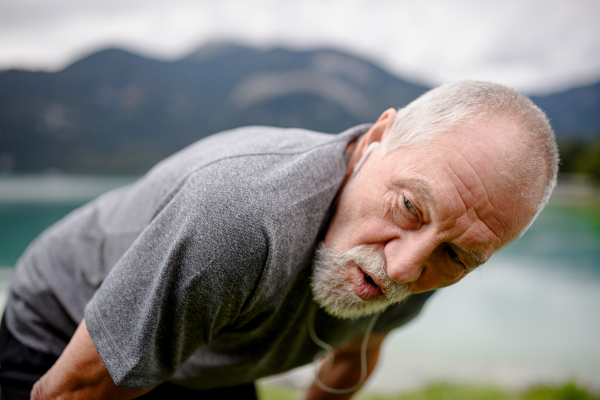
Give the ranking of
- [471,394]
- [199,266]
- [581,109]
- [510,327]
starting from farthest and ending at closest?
[581,109] < [510,327] < [471,394] < [199,266]

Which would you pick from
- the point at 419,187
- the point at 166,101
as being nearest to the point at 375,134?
the point at 419,187

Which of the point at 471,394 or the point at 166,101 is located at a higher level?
the point at 471,394

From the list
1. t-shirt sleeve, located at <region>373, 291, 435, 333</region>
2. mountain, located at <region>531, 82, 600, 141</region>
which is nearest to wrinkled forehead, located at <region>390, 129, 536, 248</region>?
t-shirt sleeve, located at <region>373, 291, 435, 333</region>

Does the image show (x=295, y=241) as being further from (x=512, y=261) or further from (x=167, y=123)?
(x=167, y=123)

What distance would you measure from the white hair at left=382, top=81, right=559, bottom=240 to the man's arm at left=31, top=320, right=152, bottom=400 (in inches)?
52.0

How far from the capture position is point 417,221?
1.43m

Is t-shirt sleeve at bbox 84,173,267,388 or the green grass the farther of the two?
the green grass

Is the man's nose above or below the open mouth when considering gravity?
above

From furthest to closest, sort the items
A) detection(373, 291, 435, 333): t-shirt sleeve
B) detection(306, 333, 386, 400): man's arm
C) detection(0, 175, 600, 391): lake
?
detection(0, 175, 600, 391): lake, detection(306, 333, 386, 400): man's arm, detection(373, 291, 435, 333): t-shirt sleeve

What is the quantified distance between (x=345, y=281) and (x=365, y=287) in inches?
3.5

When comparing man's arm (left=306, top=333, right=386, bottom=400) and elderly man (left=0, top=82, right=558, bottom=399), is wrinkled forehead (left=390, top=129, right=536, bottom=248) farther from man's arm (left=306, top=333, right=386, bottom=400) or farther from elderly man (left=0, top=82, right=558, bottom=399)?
man's arm (left=306, top=333, right=386, bottom=400)

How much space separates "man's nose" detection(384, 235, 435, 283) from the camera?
1.41 meters

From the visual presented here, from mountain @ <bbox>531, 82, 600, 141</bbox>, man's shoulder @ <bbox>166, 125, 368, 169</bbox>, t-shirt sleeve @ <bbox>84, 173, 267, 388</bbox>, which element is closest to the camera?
t-shirt sleeve @ <bbox>84, 173, 267, 388</bbox>

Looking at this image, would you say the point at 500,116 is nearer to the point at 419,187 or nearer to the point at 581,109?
the point at 419,187
